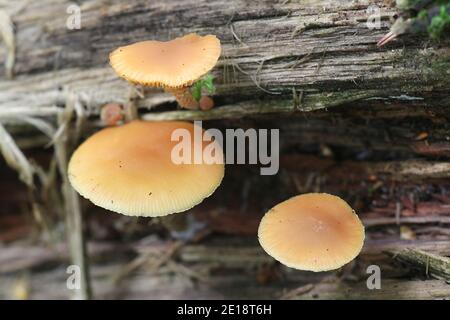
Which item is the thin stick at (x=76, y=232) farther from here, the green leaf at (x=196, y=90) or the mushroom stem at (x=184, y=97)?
the green leaf at (x=196, y=90)

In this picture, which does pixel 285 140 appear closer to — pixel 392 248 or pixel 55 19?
pixel 392 248

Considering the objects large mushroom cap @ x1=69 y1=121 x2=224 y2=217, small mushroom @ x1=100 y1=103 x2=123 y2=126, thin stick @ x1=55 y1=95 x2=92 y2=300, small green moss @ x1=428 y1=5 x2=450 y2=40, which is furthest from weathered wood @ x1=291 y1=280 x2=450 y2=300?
small mushroom @ x1=100 y1=103 x2=123 y2=126

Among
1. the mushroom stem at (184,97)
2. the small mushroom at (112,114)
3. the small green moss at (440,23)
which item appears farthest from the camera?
the small mushroom at (112,114)

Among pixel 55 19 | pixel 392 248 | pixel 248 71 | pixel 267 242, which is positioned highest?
pixel 55 19

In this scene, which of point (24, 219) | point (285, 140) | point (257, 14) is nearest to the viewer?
point (257, 14)

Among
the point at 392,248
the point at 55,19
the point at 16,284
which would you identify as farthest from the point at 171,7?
the point at 16,284

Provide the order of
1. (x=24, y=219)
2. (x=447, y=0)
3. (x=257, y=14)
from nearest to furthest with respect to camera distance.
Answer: (x=447, y=0)
(x=257, y=14)
(x=24, y=219)

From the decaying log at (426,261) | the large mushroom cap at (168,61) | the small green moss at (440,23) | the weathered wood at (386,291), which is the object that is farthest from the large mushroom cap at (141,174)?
the small green moss at (440,23)
